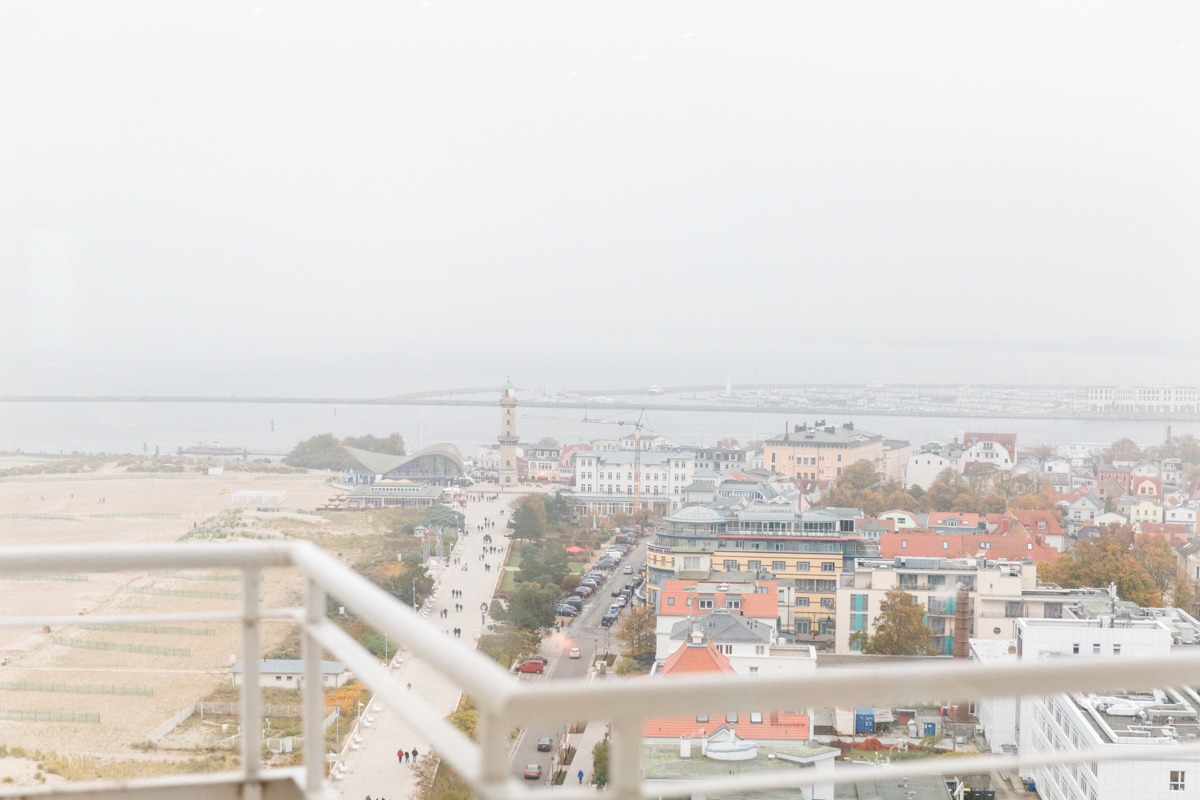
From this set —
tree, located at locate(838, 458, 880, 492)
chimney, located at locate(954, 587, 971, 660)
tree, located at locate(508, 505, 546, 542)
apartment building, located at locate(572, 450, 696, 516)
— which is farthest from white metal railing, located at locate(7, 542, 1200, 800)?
tree, located at locate(838, 458, 880, 492)

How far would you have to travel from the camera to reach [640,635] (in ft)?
24.7

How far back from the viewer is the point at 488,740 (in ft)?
0.92

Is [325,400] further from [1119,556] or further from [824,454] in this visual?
[1119,556]

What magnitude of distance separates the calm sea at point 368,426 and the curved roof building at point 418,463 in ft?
2.07

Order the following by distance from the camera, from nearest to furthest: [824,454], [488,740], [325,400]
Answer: [488,740] < [824,454] < [325,400]

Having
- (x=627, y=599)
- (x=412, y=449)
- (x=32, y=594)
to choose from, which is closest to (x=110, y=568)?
(x=32, y=594)

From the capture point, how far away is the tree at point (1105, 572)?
30.2ft

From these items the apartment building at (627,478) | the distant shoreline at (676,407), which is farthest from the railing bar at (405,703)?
the distant shoreline at (676,407)

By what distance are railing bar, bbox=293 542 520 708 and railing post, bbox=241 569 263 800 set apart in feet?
0.13

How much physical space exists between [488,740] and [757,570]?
9.22 meters

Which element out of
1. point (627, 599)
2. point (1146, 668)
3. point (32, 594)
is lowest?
point (627, 599)

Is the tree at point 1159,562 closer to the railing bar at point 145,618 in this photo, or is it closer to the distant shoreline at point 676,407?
the distant shoreline at point 676,407

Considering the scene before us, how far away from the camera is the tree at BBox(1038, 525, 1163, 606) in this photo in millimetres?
9211

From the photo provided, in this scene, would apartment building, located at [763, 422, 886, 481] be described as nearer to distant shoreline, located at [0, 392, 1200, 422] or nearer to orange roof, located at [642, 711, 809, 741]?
distant shoreline, located at [0, 392, 1200, 422]
